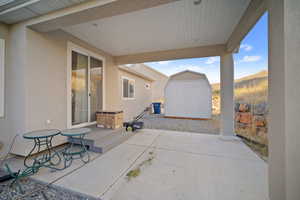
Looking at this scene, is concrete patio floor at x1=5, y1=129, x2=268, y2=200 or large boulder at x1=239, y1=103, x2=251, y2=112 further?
large boulder at x1=239, y1=103, x2=251, y2=112

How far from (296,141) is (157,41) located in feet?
11.9

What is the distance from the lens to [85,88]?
386 cm

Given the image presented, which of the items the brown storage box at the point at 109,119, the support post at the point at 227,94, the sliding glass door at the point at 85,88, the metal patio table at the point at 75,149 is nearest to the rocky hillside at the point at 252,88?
the support post at the point at 227,94

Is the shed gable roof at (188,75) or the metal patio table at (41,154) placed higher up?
the shed gable roof at (188,75)

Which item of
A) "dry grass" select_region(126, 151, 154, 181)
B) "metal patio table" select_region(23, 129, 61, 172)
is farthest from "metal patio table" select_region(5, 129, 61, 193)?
"dry grass" select_region(126, 151, 154, 181)

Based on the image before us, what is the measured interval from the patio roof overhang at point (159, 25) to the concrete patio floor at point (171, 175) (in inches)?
108

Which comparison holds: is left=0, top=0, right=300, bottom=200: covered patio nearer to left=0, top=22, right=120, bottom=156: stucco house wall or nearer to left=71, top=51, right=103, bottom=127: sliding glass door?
left=0, top=22, right=120, bottom=156: stucco house wall

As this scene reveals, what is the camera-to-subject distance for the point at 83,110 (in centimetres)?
381

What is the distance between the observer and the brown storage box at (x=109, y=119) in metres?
3.92

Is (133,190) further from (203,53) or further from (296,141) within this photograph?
(203,53)

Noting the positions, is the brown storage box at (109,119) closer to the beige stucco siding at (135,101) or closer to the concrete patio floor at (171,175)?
the concrete patio floor at (171,175)

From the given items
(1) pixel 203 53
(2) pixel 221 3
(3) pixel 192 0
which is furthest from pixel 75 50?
(1) pixel 203 53

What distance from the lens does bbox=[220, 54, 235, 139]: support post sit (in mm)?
3807

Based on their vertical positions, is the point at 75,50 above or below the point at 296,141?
above
